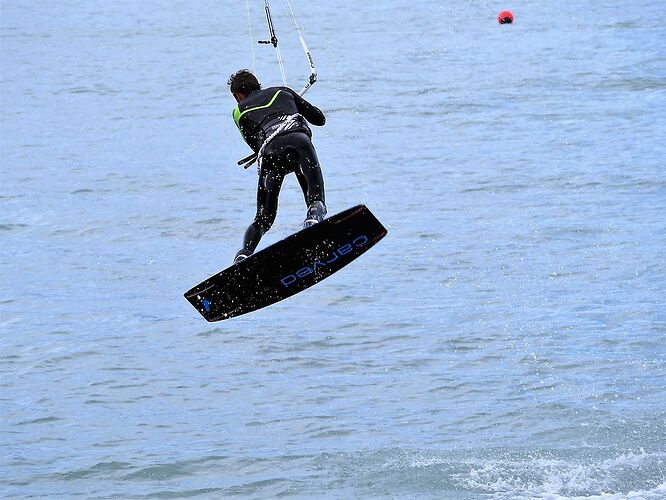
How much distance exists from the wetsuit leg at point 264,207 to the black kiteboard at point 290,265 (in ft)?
0.52

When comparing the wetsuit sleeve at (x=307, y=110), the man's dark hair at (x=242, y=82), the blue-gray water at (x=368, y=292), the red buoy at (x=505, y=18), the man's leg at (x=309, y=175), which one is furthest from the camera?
→ the red buoy at (x=505, y=18)

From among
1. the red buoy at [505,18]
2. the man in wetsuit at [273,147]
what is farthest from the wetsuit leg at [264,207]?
the red buoy at [505,18]

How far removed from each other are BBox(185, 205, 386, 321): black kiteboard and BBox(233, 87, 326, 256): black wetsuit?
0.67 feet

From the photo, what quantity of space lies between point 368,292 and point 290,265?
12756 millimetres

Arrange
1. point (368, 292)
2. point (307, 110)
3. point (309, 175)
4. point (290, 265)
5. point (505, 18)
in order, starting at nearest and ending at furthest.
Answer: point (309, 175) → point (290, 265) → point (307, 110) → point (368, 292) → point (505, 18)

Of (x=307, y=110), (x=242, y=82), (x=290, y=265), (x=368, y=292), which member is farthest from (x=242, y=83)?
(x=368, y=292)

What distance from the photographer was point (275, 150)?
48.3ft

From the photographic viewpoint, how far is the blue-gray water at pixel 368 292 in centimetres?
2064

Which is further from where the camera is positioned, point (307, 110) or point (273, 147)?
point (307, 110)

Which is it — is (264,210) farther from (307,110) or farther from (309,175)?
(307,110)

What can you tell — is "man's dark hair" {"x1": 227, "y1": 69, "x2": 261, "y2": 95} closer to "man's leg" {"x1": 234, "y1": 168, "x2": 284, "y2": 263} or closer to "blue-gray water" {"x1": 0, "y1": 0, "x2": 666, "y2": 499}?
"man's leg" {"x1": 234, "y1": 168, "x2": 284, "y2": 263}

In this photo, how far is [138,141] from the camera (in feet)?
143

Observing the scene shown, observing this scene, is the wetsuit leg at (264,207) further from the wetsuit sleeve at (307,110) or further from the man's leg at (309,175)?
the wetsuit sleeve at (307,110)

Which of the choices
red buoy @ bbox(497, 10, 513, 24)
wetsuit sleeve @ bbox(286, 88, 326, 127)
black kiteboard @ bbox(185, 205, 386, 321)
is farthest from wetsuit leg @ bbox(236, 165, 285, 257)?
red buoy @ bbox(497, 10, 513, 24)
